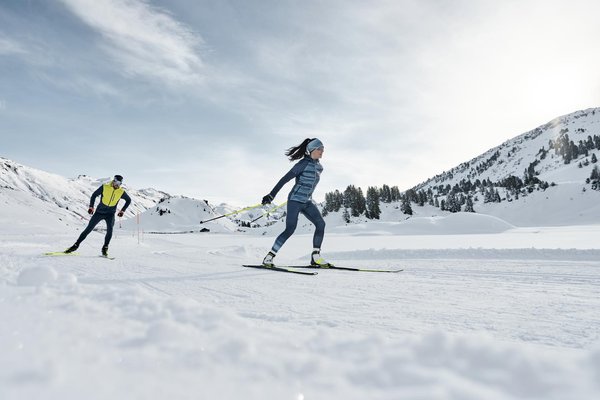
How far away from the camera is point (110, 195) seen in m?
8.32

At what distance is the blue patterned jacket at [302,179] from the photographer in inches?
251

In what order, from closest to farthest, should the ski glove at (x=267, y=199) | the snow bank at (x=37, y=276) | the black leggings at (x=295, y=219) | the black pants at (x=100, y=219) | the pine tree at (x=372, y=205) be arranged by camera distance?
the snow bank at (x=37, y=276)
the ski glove at (x=267, y=199)
the black leggings at (x=295, y=219)
the black pants at (x=100, y=219)
the pine tree at (x=372, y=205)

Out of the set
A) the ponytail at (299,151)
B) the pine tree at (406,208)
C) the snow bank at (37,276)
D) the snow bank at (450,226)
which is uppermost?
the pine tree at (406,208)

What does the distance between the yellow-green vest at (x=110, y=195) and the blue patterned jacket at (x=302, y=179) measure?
4.59m

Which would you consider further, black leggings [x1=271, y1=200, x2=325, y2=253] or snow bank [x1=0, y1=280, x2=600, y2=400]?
black leggings [x1=271, y1=200, x2=325, y2=253]

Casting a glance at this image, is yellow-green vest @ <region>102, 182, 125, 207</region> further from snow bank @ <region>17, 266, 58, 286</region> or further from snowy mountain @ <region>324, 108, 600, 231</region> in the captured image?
snowy mountain @ <region>324, 108, 600, 231</region>

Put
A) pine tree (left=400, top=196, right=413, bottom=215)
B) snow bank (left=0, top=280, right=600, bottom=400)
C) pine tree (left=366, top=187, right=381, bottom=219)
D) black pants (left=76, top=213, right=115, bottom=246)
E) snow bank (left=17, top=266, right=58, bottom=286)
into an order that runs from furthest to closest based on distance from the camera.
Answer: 1. pine tree (left=400, top=196, right=413, bottom=215)
2. pine tree (left=366, top=187, right=381, bottom=219)
3. black pants (left=76, top=213, right=115, bottom=246)
4. snow bank (left=17, top=266, right=58, bottom=286)
5. snow bank (left=0, top=280, right=600, bottom=400)

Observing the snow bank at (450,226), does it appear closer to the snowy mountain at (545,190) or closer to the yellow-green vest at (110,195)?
the yellow-green vest at (110,195)

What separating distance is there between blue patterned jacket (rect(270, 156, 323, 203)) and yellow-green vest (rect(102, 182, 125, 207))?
15.1ft

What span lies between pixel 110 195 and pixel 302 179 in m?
5.00

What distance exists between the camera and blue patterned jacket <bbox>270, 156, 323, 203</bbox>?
638 centimetres

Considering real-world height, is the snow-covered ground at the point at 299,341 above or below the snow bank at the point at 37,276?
below

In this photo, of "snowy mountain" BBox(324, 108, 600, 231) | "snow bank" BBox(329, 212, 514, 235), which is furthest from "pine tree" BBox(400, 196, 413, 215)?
"snow bank" BBox(329, 212, 514, 235)

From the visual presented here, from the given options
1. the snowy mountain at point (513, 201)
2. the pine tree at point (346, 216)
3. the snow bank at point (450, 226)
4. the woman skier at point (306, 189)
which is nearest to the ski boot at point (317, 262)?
the woman skier at point (306, 189)
